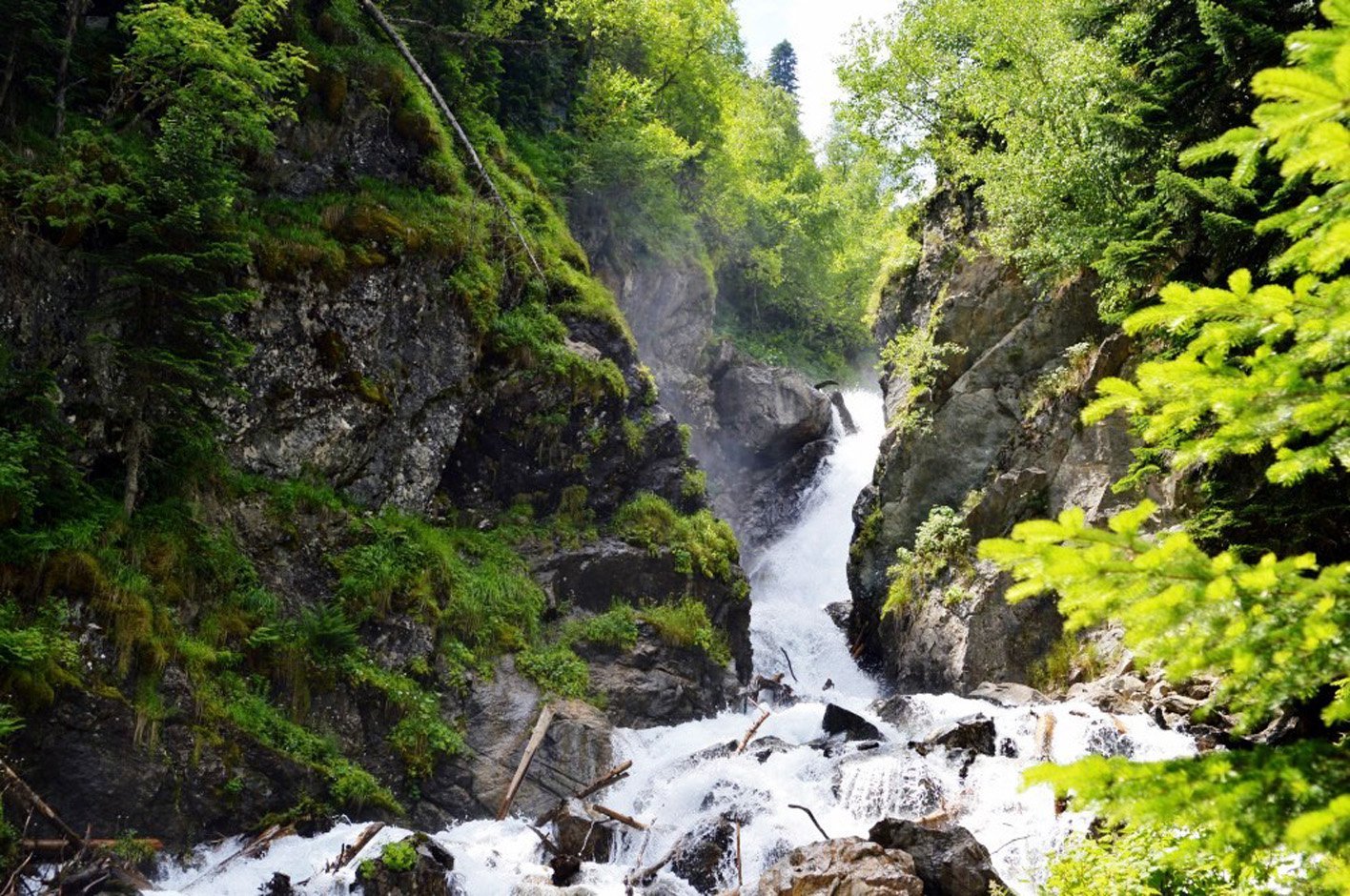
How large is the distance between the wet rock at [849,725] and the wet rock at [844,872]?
510cm

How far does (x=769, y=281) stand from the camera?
118 feet

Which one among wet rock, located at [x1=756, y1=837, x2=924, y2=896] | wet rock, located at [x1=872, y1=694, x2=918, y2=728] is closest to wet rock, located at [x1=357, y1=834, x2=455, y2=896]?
wet rock, located at [x1=756, y1=837, x2=924, y2=896]

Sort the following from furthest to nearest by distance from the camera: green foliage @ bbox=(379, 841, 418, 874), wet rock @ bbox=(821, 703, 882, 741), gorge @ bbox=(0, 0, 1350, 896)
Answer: wet rock @ bbox=(821, 703, 882, 741) < green foliage @ bbox=(379, 841, 418, 874) < gorge @ bbox=(0, 0, 1350, 896)

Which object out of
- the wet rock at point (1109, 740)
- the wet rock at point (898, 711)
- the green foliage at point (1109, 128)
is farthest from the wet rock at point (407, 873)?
the green foliage at point (1109, 128)

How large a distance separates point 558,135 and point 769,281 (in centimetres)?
1433

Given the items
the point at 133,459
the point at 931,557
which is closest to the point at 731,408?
the point at 931,557

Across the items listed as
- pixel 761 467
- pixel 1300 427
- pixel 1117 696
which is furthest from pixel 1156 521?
pixel 761 467

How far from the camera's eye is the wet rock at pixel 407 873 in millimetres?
9391

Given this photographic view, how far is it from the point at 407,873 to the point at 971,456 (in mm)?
13806

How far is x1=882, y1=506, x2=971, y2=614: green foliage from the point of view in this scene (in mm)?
16953

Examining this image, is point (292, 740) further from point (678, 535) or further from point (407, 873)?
point (678, 535)

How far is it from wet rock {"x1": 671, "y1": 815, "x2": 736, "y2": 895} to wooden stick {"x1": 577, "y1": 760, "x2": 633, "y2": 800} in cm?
248

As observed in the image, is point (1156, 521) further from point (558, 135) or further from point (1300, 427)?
point (558, 135)

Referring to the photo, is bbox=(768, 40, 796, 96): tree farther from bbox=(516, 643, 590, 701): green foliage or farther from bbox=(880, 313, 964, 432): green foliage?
bbox=(516, 643, 590, 701): green foliage
